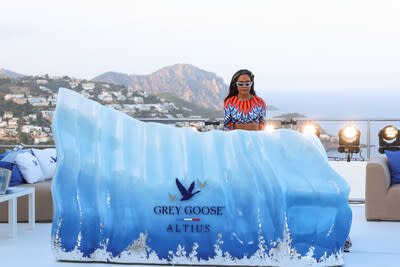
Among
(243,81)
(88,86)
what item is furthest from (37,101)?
(243,81)

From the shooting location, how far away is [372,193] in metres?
4.61

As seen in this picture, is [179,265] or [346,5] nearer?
[179,265]

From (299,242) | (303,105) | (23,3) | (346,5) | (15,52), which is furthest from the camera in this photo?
(15,52)

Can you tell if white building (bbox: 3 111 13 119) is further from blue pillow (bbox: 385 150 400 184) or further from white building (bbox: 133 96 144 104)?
blue pillow (bbox: 385 150 400 184)

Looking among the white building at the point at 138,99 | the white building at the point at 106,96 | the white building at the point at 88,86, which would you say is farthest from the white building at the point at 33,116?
the white building at the point at 138,99

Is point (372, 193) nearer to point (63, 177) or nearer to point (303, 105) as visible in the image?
point (63, 177)

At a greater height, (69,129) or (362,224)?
(69,129)

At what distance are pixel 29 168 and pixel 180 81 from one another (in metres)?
17.7

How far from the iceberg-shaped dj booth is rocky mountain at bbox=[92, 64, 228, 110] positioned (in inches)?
594

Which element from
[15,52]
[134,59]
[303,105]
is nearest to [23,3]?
[15,52]

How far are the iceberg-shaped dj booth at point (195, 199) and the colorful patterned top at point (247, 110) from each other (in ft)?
1.29

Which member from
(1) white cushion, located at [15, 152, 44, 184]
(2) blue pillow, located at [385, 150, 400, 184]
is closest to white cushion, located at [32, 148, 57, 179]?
(1) white cushion, located at [15, 152, 44, 184]

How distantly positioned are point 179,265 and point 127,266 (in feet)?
0.98

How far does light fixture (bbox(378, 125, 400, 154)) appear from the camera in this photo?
7.01 meters
